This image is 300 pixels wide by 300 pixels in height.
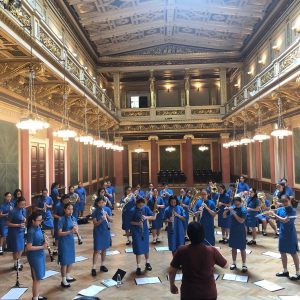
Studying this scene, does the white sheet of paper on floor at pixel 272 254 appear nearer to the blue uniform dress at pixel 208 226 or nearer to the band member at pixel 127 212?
the blue uniform dress at pixel 208 226

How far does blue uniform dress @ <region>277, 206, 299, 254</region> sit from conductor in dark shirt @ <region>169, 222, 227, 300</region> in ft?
11.1

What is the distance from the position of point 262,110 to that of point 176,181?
403 inches

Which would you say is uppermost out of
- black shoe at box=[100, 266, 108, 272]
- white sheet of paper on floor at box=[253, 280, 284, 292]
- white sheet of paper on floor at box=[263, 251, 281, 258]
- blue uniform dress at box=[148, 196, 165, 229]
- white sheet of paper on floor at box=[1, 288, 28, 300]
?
blue uniform dress at box=[148, 196, 165, 229]

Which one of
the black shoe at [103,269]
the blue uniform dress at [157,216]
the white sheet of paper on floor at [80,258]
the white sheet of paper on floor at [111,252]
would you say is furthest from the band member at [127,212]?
the black shoe at [103,269]

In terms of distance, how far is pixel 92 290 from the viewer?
5.99 m

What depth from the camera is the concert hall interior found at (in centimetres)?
681

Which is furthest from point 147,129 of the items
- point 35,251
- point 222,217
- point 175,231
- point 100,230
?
point 35,251

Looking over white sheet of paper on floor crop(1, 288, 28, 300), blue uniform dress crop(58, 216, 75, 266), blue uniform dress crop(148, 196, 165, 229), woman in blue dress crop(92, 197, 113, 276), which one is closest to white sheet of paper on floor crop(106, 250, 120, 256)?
woman in blue dress crop(92, 197, 113, 276)

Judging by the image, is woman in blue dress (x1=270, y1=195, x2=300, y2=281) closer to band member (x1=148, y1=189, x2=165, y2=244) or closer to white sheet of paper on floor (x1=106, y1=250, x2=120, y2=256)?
band member (x1=148, y1=189, x2=165, y2=244)

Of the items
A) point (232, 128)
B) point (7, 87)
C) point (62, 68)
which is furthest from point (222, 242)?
point (232, 128)

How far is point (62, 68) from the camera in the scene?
970cm

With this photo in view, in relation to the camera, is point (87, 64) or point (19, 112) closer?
point (19, 112)

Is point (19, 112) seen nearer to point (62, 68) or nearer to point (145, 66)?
point (62, 68)

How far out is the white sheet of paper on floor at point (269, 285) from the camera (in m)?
5.89
